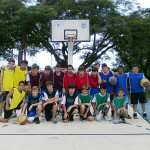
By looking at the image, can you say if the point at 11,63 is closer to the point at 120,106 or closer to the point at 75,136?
the point at 75,136

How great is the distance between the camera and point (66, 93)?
17.6ft

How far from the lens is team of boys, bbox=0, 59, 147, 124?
5.08 m

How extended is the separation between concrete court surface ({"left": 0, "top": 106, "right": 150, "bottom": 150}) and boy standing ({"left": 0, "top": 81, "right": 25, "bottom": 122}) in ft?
Result: 0.93

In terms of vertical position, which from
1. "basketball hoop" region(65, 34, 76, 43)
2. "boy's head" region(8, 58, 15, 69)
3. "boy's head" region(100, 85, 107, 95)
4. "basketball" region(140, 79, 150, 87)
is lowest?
"boy's head" region(100, 85, 107, 95)

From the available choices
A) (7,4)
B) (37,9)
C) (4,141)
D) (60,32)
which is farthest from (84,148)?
(7,4)

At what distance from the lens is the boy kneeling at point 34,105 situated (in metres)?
4.96

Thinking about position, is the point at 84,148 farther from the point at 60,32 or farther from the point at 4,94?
the point at 60,32

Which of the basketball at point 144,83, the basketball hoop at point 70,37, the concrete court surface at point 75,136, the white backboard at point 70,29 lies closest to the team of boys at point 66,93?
the basketball at point 144,83

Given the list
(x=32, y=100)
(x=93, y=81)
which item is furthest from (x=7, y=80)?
(x=93, y=81)

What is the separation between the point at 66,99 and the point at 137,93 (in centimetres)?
218

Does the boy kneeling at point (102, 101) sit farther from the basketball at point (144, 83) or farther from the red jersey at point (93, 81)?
the basketball at point (144, 83)

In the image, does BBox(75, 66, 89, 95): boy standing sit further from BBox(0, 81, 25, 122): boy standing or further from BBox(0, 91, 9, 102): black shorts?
BBox(0, 91, 9, 102): black shorts

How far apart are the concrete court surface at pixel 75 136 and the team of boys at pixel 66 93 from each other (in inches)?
14.8

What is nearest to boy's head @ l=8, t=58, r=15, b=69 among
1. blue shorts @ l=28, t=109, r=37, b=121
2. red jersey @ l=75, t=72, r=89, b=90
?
blue shorts @ l=28, t=109, r=37, b=121
